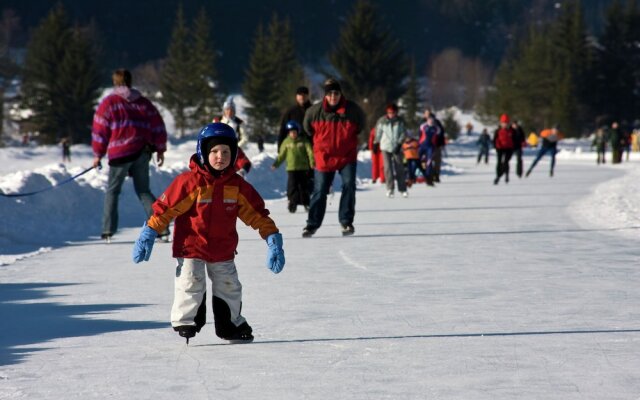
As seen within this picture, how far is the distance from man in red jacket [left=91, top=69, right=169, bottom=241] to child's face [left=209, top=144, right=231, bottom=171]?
5483 millimetres

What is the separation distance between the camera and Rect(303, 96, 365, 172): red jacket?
11.5 meters

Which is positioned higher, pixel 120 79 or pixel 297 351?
pixel 120 79

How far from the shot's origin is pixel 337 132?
1155 cm

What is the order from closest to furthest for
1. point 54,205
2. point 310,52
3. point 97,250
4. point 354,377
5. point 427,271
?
point 354,377 → point 427,271 → point 97,250 → point 54,205 → point 310,52

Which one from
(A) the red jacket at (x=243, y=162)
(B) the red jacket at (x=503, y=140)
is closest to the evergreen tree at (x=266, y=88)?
(B) the red jacket at (x=503, y=140)

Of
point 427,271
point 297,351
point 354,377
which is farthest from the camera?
point 427,271

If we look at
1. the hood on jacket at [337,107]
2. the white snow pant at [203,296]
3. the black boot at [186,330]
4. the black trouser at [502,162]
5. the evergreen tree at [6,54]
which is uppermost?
the evergreen tree at [6,54]

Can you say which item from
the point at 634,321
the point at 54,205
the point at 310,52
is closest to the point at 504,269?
the point at 634,321

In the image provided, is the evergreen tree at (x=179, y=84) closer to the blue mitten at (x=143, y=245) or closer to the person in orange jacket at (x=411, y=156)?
the person in orange jacket at (x=411, y=156)

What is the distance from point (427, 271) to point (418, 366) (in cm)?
380

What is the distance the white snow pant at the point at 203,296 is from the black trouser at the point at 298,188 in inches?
401

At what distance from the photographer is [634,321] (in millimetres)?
6180

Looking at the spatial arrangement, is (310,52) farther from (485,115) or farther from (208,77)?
(208,77)

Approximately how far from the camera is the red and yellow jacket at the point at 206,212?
17.8 ft
